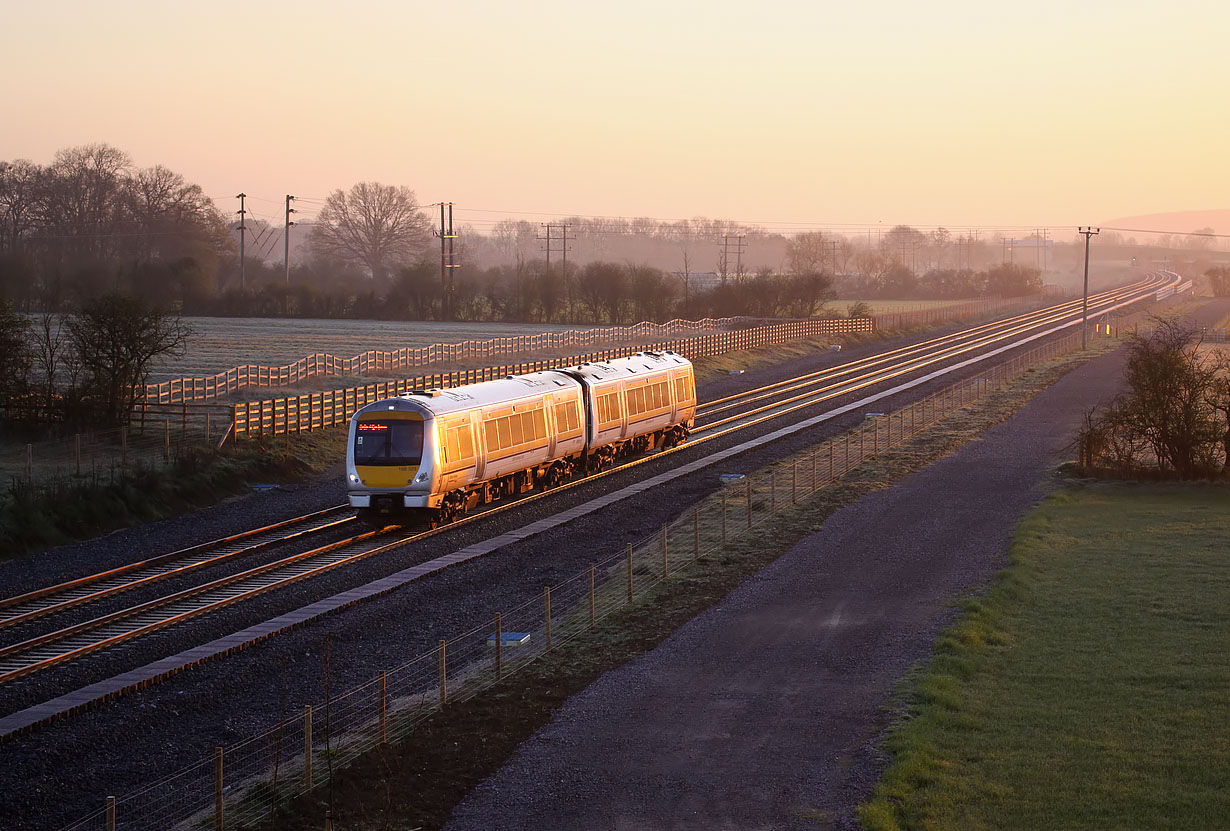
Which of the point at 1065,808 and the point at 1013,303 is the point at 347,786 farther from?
the point at 1013,303

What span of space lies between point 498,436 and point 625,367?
9767 millimetres

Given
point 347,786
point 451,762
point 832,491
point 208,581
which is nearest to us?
point 347,786

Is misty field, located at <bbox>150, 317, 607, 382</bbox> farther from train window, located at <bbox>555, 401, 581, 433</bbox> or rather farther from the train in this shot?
train window, located at <bbox>555, 401, 581, 433</bbox>

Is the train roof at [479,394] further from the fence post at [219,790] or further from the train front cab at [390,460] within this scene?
the fence post at [219,790]

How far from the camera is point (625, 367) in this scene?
39.4 m

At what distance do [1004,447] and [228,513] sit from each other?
25.3 meters

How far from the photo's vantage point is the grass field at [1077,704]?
12.2 m

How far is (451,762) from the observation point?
13.8 m

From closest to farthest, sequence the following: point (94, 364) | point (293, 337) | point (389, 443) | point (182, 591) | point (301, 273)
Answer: point (182, 591) < point (389, 443) < point (94, 364) < point (293, 337) < point (301, 273)

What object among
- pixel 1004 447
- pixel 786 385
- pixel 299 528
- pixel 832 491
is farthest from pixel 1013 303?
pixel 299 528

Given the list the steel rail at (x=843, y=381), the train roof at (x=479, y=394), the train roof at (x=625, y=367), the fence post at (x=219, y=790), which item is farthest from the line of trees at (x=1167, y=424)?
the fence post at (x=219, y=790)

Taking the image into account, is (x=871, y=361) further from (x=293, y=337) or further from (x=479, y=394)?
(x=479, y=394)

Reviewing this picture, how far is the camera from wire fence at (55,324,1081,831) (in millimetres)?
12664

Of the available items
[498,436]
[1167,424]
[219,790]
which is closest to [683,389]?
[498,436]
